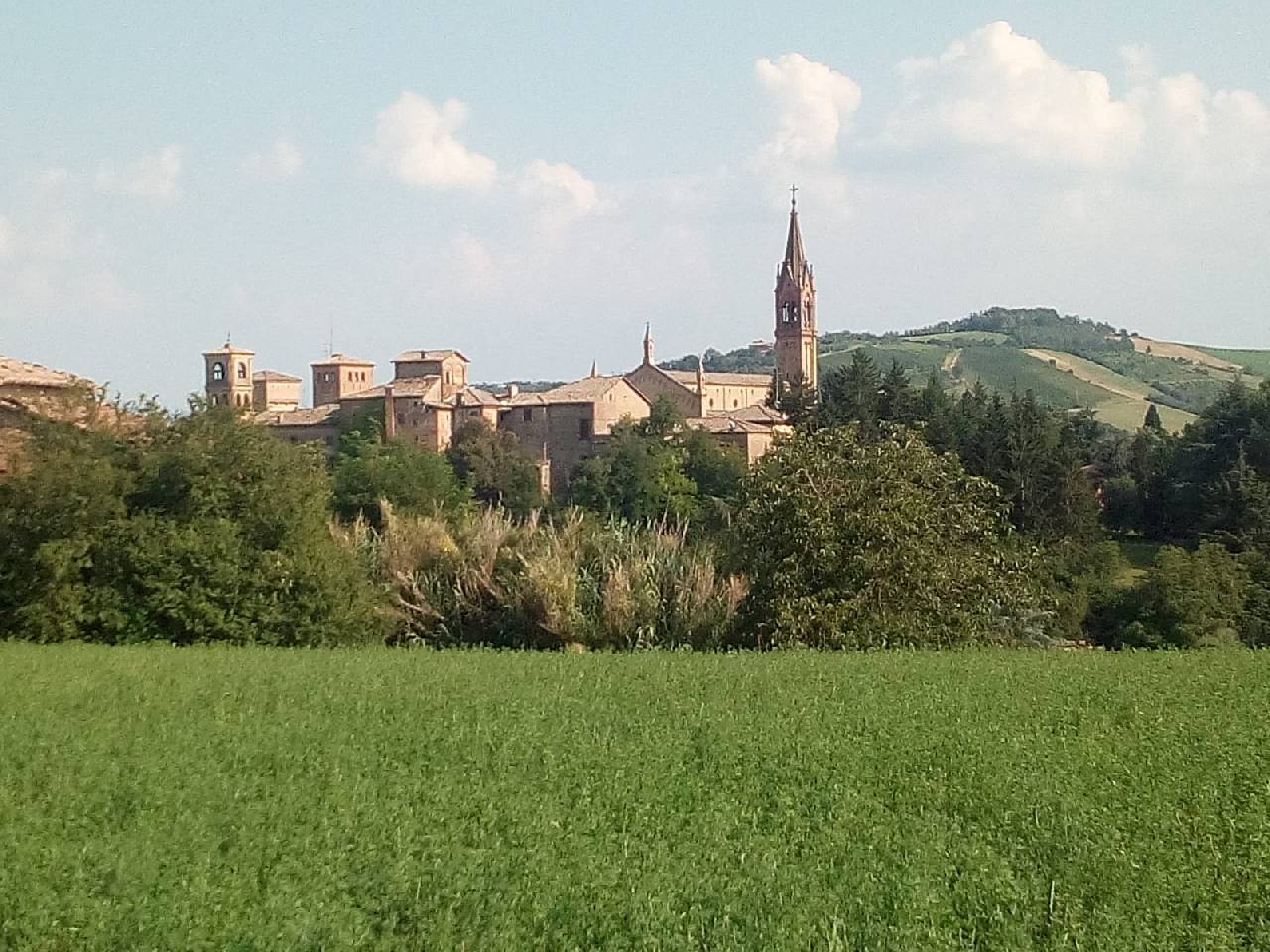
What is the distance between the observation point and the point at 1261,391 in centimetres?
7581

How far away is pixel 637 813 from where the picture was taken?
1167cm

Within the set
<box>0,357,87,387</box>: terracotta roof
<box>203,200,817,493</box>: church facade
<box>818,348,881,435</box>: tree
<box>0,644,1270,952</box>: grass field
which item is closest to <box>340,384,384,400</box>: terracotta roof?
<box>203,200,817,493</box>: church facade

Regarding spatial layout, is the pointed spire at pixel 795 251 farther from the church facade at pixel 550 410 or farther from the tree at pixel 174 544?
the tree at pixel 174 544

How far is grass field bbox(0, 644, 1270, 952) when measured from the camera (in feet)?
29.0

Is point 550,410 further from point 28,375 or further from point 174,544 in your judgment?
point 174,544

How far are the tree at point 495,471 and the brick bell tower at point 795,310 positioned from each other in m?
42.7

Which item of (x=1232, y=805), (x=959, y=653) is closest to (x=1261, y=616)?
(x=959, y=653)

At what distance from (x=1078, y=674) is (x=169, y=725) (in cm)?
1257

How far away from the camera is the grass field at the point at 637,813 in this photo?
8852 millimetres

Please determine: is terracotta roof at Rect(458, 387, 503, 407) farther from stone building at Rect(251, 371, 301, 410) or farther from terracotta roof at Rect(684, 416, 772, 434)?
stone building at Rect(251, 371, 301, 410)

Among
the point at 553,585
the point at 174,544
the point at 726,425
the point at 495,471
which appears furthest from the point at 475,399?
the point at 174,544

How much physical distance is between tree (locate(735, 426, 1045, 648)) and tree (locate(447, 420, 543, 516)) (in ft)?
188

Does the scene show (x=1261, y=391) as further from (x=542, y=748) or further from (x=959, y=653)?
(x=542, y=748)

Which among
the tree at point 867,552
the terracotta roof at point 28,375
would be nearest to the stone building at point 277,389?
the terracotta roof at point 28,375
